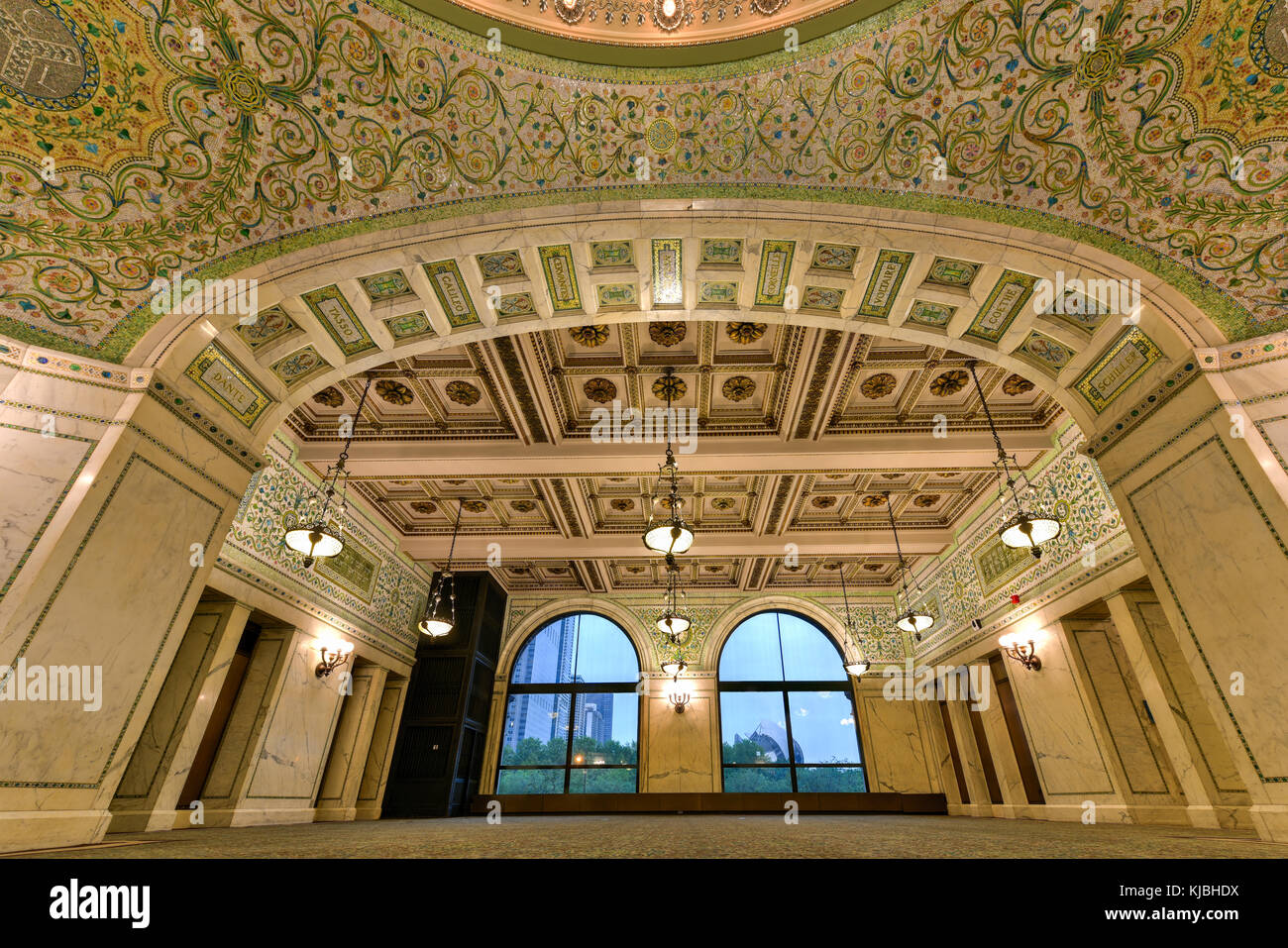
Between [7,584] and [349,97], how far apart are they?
139 inches

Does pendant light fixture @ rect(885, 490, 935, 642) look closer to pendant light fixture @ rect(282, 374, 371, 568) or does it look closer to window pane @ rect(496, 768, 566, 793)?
window pane @ rect(496, 768, 566, 793)

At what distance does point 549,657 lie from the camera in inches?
463

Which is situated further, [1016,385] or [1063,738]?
[1063,738]

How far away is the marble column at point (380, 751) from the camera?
8.69 metres

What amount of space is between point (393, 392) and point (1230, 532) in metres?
7.31

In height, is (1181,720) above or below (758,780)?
above

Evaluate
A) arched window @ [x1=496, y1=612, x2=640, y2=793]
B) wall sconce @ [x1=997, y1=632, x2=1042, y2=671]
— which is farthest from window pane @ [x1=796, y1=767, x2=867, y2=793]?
wall sconce @ [x1=997, y1=632, x2=1042, y2=671]

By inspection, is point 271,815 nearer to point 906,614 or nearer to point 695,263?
point 695,263

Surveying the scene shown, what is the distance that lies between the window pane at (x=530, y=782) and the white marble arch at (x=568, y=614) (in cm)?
161

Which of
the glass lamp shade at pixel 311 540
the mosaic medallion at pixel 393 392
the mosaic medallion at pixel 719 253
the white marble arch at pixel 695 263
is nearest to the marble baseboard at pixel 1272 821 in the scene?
the white marble arch at pixel 695 263
